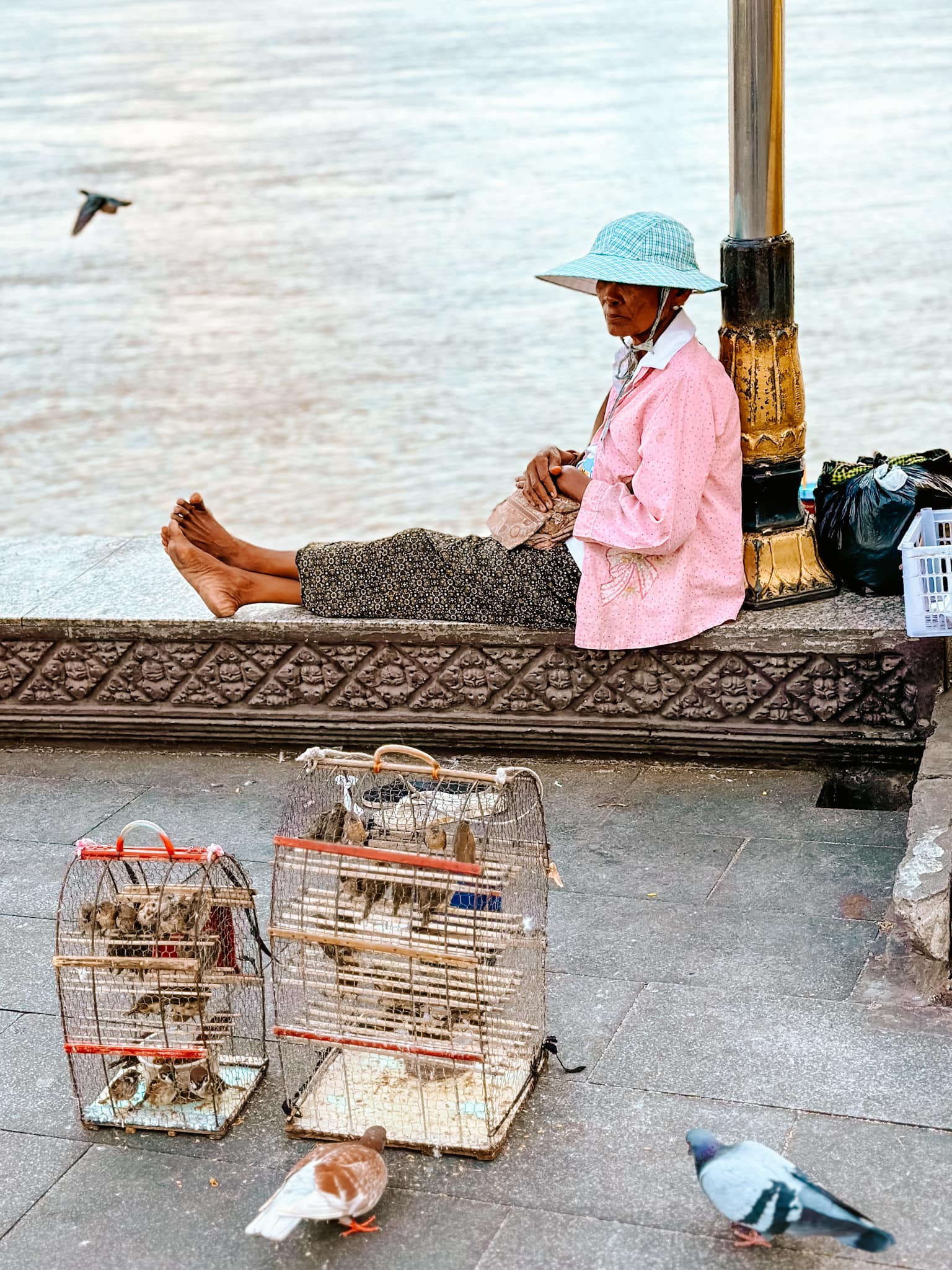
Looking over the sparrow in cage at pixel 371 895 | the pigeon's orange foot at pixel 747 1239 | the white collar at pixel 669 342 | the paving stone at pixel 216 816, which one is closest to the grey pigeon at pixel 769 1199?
the pigeon's orange foot at pixel 747 1239

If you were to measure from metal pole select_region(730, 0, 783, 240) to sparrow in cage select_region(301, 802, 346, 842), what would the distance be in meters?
2.20

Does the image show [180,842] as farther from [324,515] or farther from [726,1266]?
[324,515]

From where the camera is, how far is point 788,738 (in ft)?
15.1

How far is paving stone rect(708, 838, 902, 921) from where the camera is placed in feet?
12.6

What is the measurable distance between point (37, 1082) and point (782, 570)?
250cm

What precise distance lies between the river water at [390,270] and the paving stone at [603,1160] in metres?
5.67

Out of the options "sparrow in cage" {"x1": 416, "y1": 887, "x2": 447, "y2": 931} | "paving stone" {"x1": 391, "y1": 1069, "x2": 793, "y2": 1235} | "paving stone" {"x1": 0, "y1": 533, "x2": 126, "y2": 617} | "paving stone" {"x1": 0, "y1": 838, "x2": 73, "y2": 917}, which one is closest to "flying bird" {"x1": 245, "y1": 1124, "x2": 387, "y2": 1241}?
"paving stone" {"x1": 391, "y1": 1069, "x2": 793, "y2": 1235}

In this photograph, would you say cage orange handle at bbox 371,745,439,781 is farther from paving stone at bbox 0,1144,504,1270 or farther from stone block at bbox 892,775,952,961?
stone block at bbox 892,775,952,961

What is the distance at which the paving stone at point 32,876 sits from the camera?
13.4 ft

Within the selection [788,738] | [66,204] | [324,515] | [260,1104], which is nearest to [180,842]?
[260,1104]

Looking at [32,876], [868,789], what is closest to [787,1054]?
[868,789]

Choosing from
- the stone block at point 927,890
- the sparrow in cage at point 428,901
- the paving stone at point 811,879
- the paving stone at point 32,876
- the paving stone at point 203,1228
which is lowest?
the paving stone at point 203,1228

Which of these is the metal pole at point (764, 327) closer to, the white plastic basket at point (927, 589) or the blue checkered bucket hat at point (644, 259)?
the blue checkered bucket hat at point (644, 259)

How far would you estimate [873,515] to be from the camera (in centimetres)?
447
